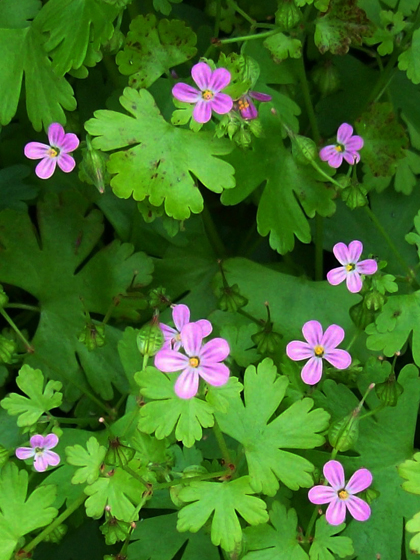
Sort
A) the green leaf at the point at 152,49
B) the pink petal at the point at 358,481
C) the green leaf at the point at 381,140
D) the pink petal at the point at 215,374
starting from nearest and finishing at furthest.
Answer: the pink petal at the point at 215,374 → the pink petal at the point at 358,481 → the green leaf at the point at 152,49 → the green leaf at the point at 381,140

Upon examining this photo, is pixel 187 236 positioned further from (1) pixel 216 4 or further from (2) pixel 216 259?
(1) pixel 216 4

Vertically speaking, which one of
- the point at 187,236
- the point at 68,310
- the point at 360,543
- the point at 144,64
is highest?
the point at 144,64

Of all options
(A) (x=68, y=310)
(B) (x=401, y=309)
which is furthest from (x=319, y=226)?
(A) (x=68, y=310)

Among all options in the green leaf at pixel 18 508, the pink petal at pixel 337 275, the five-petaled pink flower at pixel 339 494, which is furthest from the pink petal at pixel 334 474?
the green leaf at pixel 18 508

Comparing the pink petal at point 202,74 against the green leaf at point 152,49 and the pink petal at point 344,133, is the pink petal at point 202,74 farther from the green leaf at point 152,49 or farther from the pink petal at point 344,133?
the pink petal at point 344,133

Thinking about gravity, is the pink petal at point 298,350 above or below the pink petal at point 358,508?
above

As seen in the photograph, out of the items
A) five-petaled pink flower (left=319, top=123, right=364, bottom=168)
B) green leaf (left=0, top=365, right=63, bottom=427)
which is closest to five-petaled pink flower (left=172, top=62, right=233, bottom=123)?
five-petaled pink flower (left=319, top=123, right=364, bottom=168)

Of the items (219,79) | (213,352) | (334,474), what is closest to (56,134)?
(219,79)
